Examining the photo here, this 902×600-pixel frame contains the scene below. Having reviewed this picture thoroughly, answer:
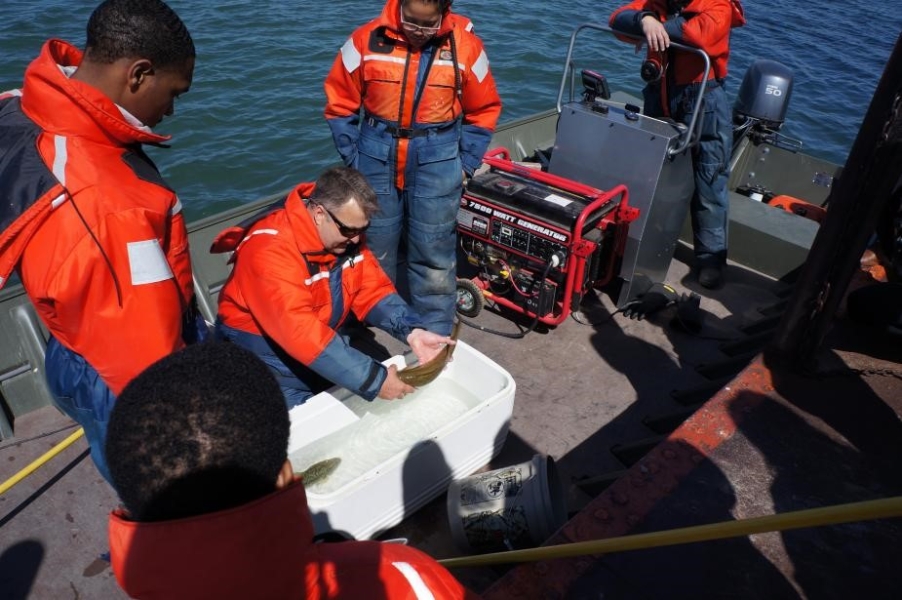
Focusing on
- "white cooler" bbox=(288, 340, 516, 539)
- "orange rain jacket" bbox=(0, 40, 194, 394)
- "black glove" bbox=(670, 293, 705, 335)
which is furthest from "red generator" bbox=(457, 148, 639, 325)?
"orange rain jacket" bbox=(0, 40, 194, 394)

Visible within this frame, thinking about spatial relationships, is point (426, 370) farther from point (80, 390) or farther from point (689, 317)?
point (689, 317)

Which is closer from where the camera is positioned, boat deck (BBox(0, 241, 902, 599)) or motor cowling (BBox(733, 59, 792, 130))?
boat deck (BBox(0, 241, 902, 599))

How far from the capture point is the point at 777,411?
2682 millimetres

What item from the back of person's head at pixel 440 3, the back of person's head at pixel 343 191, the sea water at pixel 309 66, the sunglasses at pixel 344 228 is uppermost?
the back of person's head at pixel 440 3

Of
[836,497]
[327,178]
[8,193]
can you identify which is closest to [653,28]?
[327,178]

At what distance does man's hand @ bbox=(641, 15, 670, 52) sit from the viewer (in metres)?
4.44

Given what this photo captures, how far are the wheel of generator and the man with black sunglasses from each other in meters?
1.72

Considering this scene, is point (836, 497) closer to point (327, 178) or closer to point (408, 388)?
point (408, 388)

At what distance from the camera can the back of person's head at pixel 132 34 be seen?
1.83 m

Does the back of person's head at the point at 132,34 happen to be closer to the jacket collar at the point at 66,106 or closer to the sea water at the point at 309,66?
the jacket collar at the point at 66,106

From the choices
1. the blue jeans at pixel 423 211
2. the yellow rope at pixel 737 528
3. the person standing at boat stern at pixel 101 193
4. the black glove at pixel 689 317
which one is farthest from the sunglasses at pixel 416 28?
the yellow rope at pixel 737 528

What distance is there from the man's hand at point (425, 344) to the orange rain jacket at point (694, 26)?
2.86 metres

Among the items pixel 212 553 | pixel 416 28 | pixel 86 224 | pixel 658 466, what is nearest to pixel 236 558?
pixel 212 553

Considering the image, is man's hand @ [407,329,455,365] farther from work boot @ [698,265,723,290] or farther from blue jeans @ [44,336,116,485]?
work boot @ [698,265,723,290]
